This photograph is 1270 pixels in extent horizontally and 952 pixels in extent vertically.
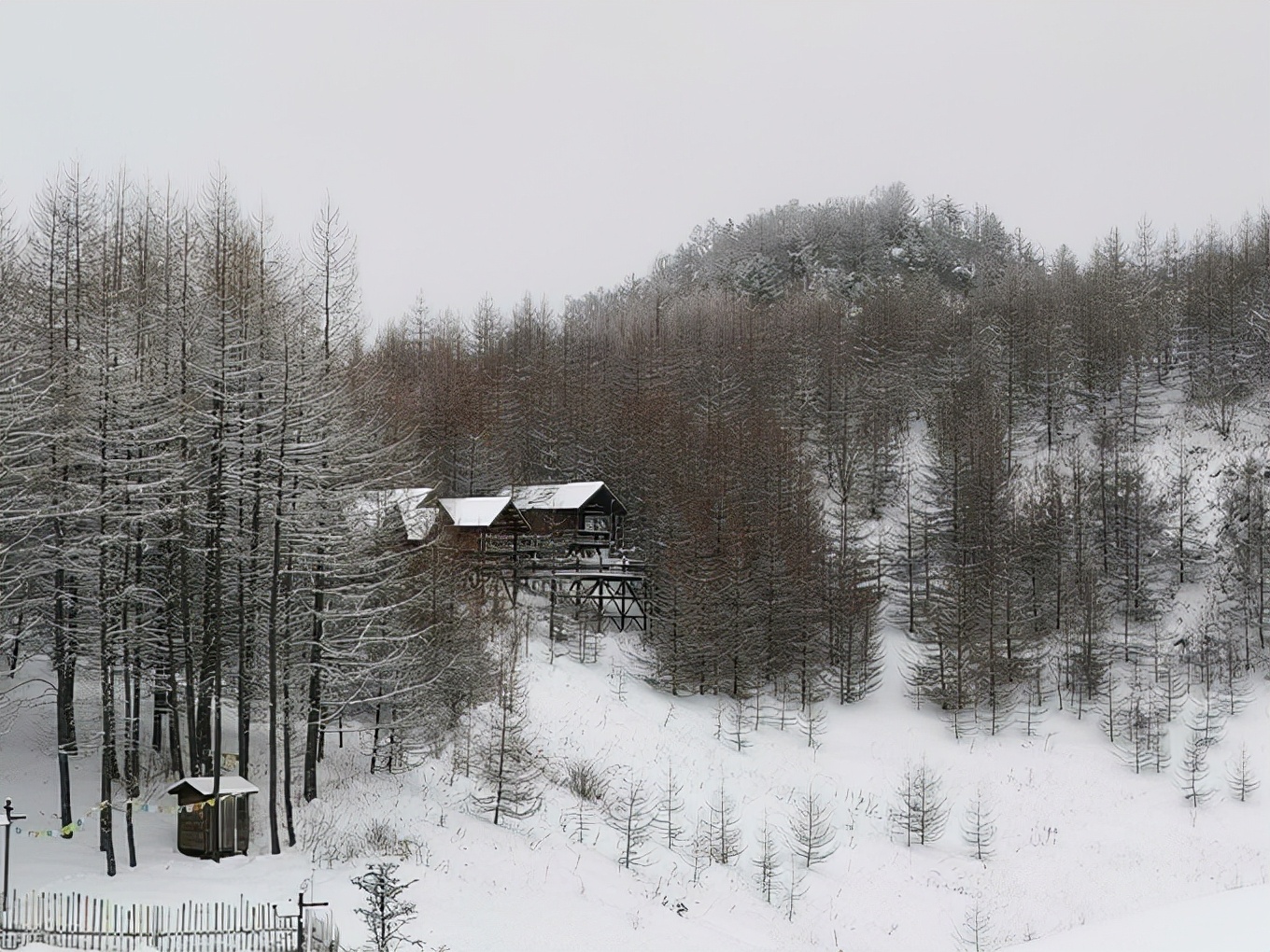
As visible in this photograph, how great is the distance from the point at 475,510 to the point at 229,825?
23.5 m

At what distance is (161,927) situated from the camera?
18172 mm

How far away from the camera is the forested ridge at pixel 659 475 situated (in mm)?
24281

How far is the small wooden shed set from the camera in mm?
22328

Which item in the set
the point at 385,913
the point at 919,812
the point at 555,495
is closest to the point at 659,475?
the point at 555,495

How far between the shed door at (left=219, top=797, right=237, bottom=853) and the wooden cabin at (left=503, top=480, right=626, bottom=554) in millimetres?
26076

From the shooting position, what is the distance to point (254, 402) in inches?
945

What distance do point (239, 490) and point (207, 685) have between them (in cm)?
573

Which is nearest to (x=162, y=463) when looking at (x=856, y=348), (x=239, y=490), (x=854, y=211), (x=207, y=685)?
(x=239, y=490)

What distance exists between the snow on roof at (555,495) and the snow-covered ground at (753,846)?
19.3 ft

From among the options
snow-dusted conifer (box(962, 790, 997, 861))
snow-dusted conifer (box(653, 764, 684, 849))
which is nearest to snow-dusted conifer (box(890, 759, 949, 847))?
snow-dusted conifer (box(962, 790, 997, 861))

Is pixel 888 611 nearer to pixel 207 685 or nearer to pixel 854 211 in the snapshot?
pixel 207 685

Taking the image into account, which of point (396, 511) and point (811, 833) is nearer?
point (811, 833)

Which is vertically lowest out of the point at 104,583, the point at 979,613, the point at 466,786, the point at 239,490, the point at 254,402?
the point at 466,786

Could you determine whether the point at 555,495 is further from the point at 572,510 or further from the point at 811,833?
the point at 811,833
